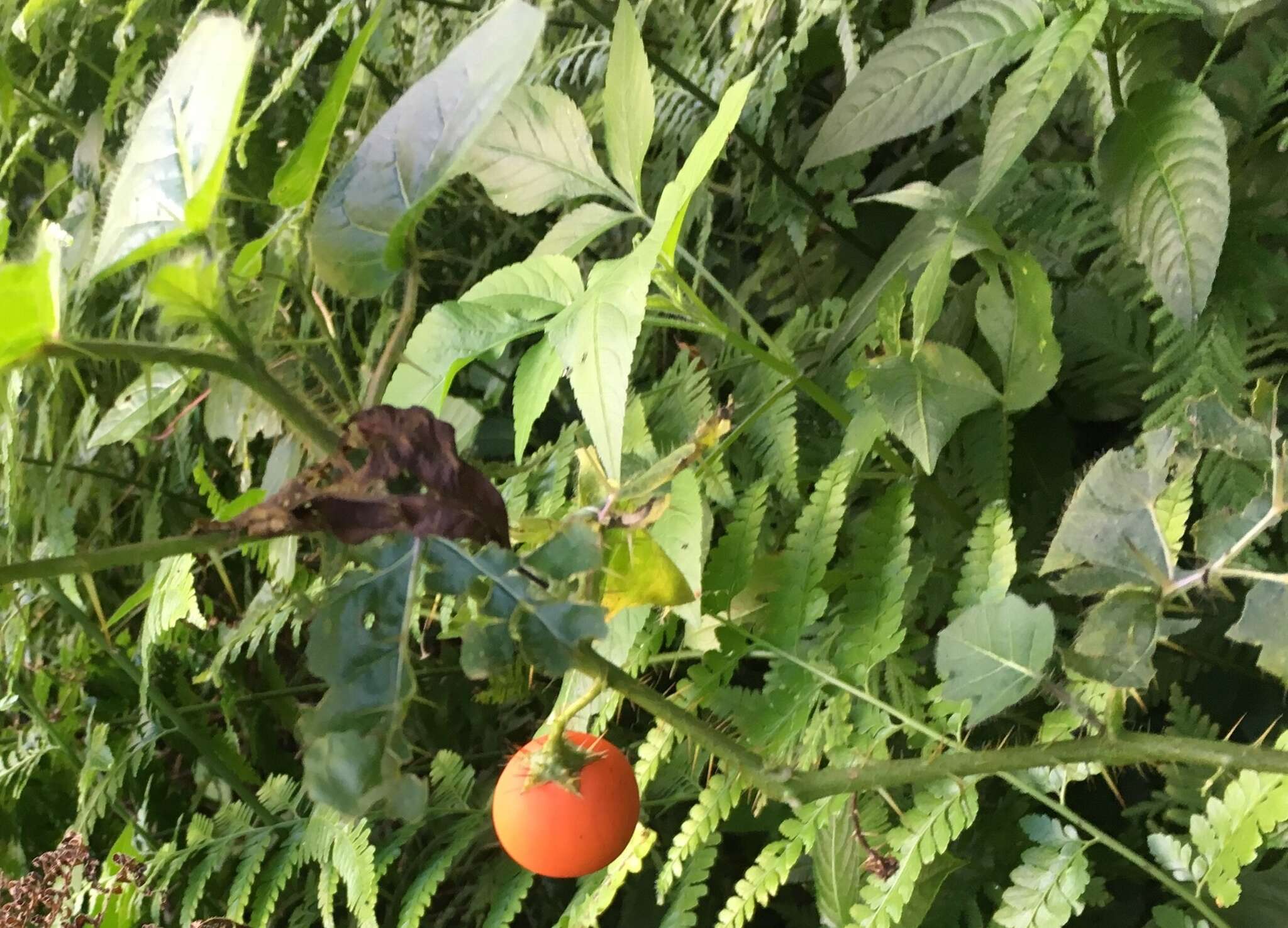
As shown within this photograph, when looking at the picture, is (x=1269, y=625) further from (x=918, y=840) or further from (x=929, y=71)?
(x=929, y=71)

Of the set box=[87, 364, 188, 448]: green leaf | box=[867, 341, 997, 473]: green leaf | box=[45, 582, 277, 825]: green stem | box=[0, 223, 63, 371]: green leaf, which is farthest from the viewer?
box=[45, 582, 277, 825]: green stem

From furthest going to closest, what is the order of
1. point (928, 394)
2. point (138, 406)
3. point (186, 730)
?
point (186, 730)
point (138, 406)
point (928, 394)

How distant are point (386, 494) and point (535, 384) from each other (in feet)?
0.57

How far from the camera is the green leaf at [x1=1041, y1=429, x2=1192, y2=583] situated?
0.36 meters

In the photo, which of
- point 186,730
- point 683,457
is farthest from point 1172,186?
point 186,730

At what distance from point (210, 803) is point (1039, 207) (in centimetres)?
97

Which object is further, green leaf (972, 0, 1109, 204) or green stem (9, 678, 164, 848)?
green stem (9, 678, 164, 848)

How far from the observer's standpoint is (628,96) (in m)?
0.44

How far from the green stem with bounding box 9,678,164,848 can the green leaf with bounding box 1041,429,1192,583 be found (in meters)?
0.81

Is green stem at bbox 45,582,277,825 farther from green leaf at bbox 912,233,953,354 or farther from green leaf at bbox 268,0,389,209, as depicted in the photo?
green leaf at bbox 912,233,953,354

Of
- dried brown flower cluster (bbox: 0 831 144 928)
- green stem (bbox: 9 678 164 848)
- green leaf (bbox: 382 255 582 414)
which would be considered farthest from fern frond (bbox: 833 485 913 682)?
green stem (bbox: 9 678 164 848)

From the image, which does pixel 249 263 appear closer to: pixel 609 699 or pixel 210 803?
pixel 609 699

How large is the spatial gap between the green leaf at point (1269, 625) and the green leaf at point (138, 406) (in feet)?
1.82

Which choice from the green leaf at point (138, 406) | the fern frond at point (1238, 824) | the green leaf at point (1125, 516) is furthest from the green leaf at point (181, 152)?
the fern frond at point (1238, 824)
